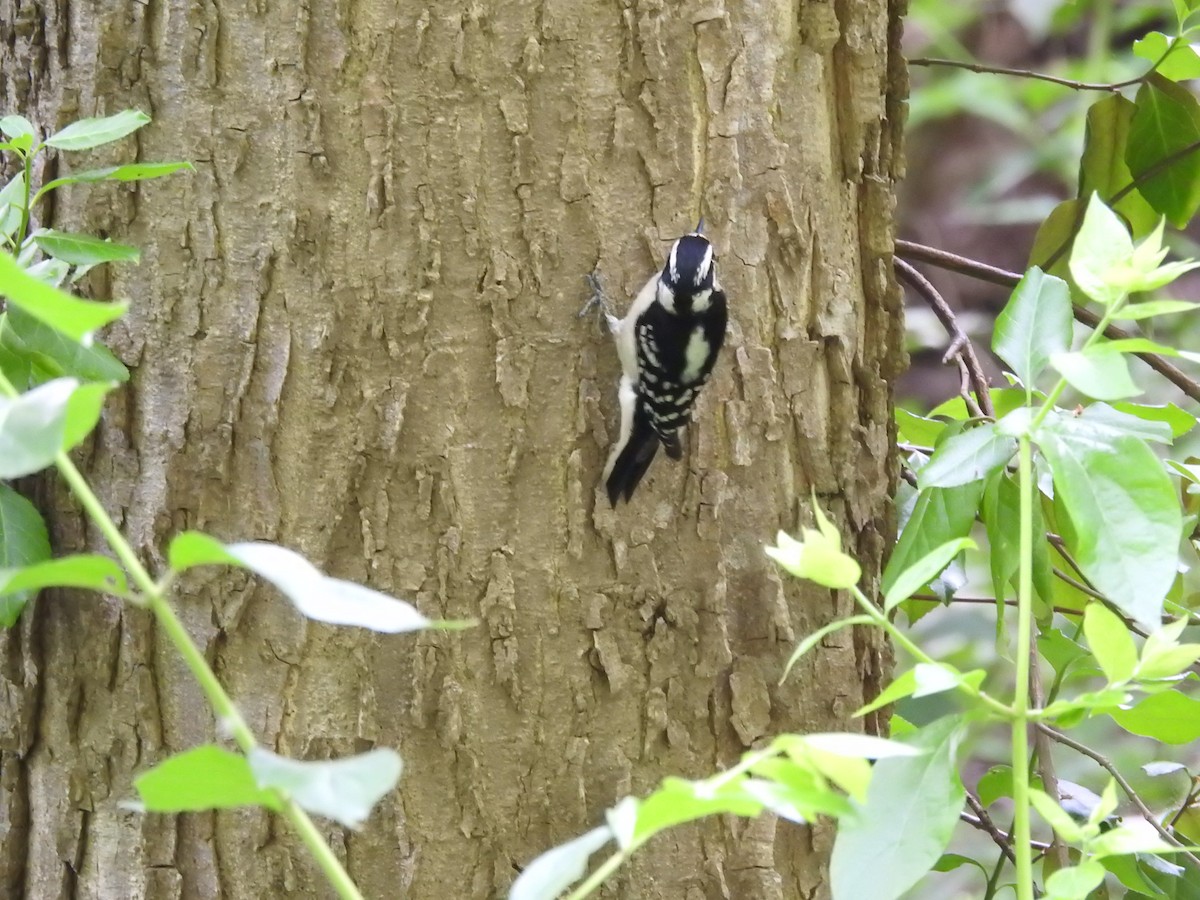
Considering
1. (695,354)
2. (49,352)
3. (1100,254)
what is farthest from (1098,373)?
(49,352)

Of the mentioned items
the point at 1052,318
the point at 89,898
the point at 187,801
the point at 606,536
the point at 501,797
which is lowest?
the point at 89,898

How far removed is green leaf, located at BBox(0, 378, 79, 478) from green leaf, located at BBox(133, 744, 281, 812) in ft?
0.50

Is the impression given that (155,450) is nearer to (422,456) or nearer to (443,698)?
(422,456)

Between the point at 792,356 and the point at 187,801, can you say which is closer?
the point at 187,801

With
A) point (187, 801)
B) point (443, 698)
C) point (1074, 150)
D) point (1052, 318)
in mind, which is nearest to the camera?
point (187, 801)

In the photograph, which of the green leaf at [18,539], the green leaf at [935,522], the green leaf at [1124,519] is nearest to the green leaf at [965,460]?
the green leaf at [935,522]

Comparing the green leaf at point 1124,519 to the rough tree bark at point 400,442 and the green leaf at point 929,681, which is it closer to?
the green leaf at point 929,681

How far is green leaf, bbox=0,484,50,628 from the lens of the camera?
117cm

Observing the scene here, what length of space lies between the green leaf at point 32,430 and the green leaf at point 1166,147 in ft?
5.10

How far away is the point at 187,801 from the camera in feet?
1.79

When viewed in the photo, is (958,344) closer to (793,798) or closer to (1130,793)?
(1130,793)

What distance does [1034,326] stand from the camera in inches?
42.3

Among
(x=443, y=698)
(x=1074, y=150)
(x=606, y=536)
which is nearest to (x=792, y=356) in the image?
(x=606, y=536)

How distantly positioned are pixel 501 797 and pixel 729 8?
92 centimetres
